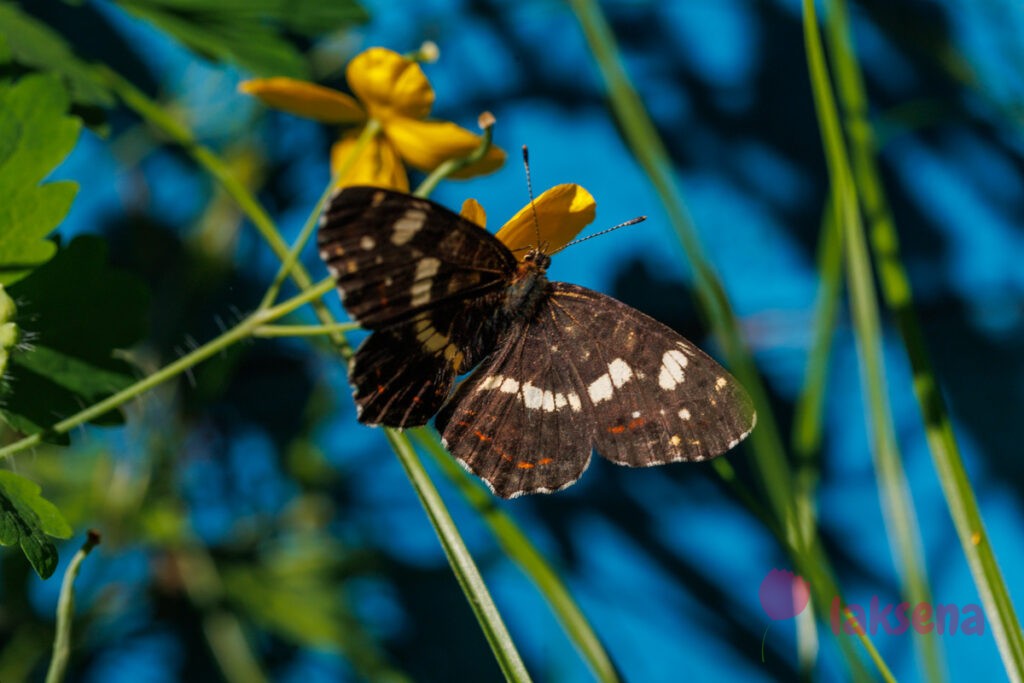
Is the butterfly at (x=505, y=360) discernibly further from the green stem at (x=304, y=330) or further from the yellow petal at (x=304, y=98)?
the yellow petal at (x=304, y=98)

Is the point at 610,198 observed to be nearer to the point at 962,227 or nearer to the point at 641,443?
the point at 962,227

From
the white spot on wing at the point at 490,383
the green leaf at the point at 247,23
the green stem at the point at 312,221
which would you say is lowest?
the white spot on wing at the point at 490,383

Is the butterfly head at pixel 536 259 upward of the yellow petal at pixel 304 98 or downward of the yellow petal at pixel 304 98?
downward

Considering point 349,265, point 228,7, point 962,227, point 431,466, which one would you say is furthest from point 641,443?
point 962,227

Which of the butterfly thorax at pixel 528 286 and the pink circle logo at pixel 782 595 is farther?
the pink circle logo at pixel 782 595

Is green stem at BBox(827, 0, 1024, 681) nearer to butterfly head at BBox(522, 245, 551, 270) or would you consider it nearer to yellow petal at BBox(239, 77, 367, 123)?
butterfly head at BBox(522, 245, 551, 270)

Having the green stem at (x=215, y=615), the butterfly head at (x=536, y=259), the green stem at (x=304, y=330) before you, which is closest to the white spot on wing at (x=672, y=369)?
the butterfly head at (x=536, y=259)

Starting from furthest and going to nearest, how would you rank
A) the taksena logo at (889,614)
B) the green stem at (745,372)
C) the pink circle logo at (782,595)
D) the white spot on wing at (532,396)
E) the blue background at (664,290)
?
the blue background at (664,290) → the taksena logo at (889,614) → the pink circle logo at (782,595) → the white spot on wing at (532,396) → the green stem at (745,372)

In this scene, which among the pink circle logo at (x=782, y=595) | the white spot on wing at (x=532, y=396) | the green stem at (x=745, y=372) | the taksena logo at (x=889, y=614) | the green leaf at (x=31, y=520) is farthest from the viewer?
the taksena logo at (x=889, y=614)
